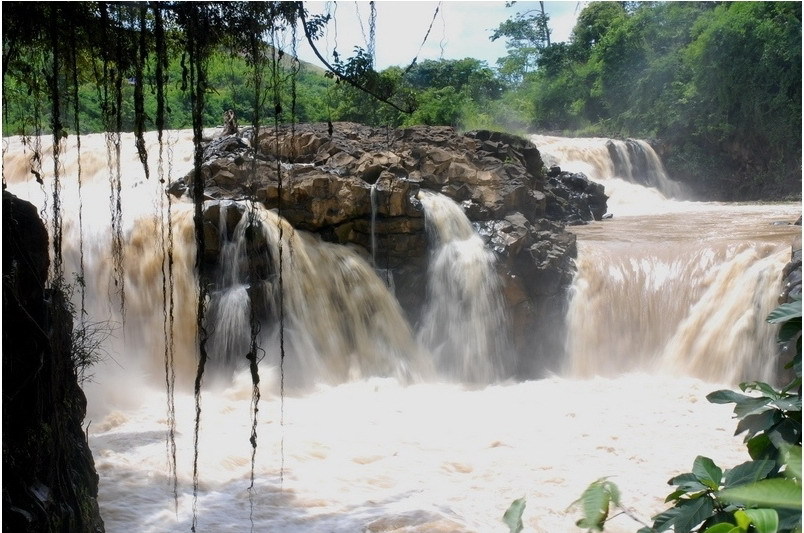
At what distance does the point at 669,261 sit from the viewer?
33.6 feet

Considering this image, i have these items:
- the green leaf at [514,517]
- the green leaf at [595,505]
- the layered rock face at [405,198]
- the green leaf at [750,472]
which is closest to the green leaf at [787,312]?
the green leaf at [750,472]

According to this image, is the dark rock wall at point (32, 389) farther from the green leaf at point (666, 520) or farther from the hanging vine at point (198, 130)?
the green leaf at point (666, 520)

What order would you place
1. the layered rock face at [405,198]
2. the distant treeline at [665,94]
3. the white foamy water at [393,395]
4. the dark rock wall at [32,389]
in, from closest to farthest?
the dark rock wall at [32,389]
the white foamy water at [393,395]
the layered rock face at [405,198]
the distant treeline at [665,94]

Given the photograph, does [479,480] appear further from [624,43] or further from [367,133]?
[624,43]

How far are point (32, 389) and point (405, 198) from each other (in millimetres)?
6785

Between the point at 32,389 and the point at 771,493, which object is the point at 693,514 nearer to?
the point at 771,493

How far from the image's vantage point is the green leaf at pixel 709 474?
156cm

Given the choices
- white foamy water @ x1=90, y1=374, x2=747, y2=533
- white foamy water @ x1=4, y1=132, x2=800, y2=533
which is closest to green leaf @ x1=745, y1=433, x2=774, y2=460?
white foamy water @ x1=90, y1=374, x2=747, y2=533

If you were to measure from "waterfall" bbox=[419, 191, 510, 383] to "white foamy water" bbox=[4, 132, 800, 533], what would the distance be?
85 millimetres

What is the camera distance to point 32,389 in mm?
3311

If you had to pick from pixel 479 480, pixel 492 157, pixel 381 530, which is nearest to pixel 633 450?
pixel 479 480

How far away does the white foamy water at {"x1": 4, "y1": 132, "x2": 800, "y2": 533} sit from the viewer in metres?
5.45

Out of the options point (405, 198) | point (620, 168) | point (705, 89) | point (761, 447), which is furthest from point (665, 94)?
point (761, 447)

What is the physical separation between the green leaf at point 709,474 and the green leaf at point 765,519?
1.69 feet
